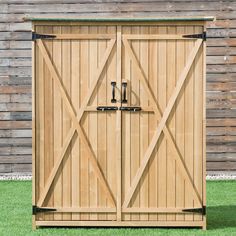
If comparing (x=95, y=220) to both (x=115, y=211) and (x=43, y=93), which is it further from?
(x=43, y=93)

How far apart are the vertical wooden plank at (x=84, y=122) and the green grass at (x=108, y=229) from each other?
0.33m

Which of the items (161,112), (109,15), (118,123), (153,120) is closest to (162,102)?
(161,112)

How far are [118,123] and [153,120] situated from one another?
365 mm

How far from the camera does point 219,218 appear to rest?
9.36m

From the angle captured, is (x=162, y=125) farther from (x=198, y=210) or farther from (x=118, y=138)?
(x=198, y=210)

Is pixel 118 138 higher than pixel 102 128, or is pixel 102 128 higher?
pixel 102 128

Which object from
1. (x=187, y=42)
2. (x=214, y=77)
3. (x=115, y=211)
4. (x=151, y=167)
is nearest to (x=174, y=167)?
(x=151, y=167)

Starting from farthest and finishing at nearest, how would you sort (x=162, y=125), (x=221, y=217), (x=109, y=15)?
1. (x=109, y=15)
2. (x=221, y=217)
3. (x=162, y=125)

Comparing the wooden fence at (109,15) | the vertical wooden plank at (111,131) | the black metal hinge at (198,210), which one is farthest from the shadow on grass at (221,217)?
the wooden fence at (109,15)

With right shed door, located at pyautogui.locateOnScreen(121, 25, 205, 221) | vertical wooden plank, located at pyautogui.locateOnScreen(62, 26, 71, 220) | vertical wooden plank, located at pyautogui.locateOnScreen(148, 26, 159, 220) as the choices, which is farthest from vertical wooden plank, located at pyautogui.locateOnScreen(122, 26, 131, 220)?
vertical wooden plank, located at pyautogui.locateOnScreen(62, 26, 71, 220)

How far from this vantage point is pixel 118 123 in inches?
332

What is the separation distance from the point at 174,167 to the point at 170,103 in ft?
2.18

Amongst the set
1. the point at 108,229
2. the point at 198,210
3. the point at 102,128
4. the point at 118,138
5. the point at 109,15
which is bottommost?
the point at 108,229

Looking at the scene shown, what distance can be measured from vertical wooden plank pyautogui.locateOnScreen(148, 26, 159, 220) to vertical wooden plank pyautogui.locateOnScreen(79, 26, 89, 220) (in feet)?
2.15
